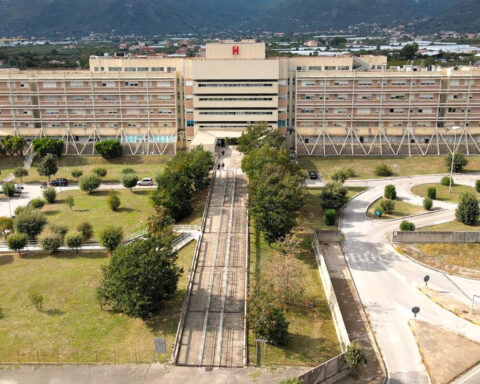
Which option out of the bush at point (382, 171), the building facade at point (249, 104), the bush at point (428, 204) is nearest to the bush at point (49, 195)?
the building facade at point (249, 104)

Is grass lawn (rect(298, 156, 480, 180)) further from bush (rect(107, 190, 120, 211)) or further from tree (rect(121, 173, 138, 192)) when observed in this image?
bush (rect(107, 190, 120, 211))

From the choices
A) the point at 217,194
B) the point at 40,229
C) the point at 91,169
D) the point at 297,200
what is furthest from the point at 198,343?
the point at 91,169

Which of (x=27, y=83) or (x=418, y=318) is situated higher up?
(x=27, y=83)

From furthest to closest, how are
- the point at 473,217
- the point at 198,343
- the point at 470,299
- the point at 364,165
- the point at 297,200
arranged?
the point at 364,165
the point at 473,217
the point at 297,200
the point at 470,299
the point at 198,343

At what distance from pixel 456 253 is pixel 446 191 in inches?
662

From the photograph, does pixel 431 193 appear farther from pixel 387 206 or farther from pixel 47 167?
pixel 47 167

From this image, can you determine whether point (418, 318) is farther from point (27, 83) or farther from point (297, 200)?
point (27, 83)

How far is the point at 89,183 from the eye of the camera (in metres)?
64.3

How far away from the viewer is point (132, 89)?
271ft

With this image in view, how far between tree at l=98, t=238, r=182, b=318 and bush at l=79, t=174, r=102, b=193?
91.3 ft

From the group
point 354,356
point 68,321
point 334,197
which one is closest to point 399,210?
point 334,197

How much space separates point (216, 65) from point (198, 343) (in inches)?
2127

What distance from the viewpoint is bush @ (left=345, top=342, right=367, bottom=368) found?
31656 millimetres

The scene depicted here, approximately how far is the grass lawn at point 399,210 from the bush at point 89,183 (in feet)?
107
